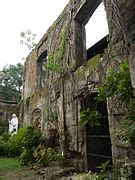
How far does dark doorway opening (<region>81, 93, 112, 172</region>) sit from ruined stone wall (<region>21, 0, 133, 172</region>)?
176 millimetres

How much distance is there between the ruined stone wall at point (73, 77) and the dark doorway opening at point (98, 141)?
176 millimetres

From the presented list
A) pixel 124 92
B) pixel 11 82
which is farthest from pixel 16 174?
pixel 11 82

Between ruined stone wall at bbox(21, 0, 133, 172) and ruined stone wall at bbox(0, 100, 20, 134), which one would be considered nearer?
ruined stone wall at bbox(21, 0, 133, 172)

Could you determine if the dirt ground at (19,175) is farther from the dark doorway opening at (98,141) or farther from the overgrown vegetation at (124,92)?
the overgrown vegetation at (124,92)

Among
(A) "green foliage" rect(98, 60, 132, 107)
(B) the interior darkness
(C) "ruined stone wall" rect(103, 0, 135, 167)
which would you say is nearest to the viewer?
(A) "green foliage" rect(98, 60, 132, 107)

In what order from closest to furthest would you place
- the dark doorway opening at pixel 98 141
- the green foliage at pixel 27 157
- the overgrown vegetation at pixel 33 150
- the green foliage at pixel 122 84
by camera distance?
the green foliage at pixel 122 84 → the dark doorway opening at pixel 98 141 → the overgrown vegetation at pixel 33 150 → the green foliage at pixel 27 157

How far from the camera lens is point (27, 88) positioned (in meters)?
12.6

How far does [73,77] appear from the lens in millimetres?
7070

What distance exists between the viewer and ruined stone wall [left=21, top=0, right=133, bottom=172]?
501 centimetres

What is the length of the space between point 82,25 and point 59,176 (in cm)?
516

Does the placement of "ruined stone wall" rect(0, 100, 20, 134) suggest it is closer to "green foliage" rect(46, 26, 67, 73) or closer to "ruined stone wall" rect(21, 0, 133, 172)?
"ruined stone wall" rect(21, 0, 133, 172)

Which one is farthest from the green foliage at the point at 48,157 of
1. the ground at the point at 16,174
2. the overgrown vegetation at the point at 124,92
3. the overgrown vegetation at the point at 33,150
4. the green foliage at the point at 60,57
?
the overgrown vegetation at the point at 124,92

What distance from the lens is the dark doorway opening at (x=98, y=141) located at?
595 cm

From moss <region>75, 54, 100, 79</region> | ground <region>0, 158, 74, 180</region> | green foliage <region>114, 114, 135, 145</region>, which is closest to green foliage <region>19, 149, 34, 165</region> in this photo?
ground <region>0, 158, 74, 180</region>
